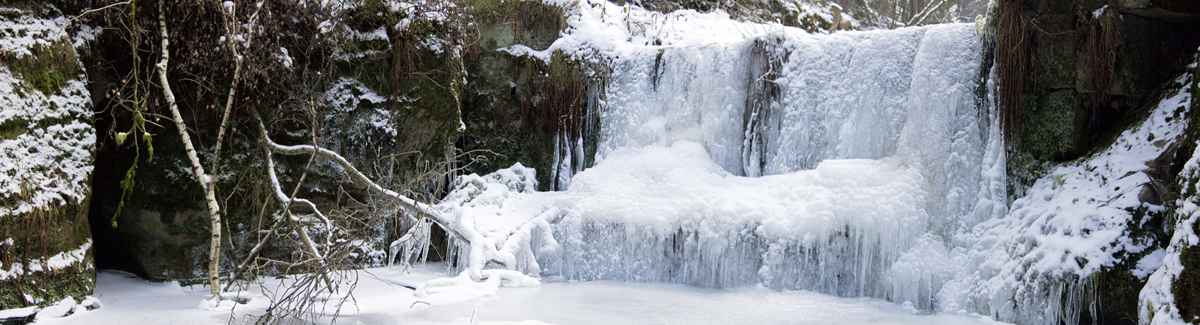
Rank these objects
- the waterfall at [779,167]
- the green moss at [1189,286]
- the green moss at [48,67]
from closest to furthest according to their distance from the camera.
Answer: the green moss at [1189,286]
the green moss at [48,67]
the waterfall at [779,167]

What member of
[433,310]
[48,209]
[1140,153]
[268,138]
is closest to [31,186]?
[48,209]

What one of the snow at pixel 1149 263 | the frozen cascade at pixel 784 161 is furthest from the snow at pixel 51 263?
the snow at pixel 1149 263

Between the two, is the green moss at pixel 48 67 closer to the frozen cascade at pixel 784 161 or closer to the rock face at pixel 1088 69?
the frozen cascade at pixel 784 161

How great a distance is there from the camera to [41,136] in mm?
4809

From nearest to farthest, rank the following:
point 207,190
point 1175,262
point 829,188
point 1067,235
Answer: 1. point 1175,262
2. point 1067,235
3. point 207,190
4. point 829,188

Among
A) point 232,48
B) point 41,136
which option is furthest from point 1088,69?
point 41,136

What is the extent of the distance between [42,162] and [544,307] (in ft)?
11.6

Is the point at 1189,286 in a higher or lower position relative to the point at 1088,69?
lower

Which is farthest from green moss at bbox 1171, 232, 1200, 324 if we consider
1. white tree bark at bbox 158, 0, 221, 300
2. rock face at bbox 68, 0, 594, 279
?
white tree bark at bbox 158, 0, 221, 300

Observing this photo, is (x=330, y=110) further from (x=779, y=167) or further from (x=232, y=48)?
(x=779, y=167)

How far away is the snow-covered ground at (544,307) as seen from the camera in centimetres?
460

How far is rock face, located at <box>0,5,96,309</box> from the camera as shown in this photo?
445cm

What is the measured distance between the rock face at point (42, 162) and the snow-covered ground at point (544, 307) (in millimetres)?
291

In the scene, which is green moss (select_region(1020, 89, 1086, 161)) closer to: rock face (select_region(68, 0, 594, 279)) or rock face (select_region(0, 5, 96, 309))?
rock face (select_region(68, 0, 594, 279))
